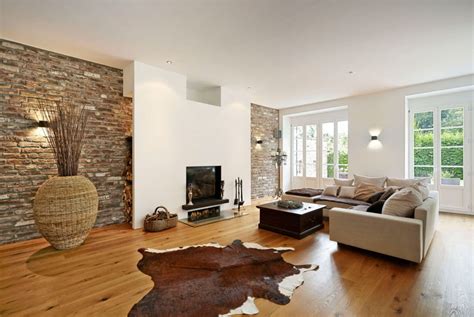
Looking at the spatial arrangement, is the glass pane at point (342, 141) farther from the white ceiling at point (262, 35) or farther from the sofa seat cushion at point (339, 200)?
the sofa seat cushion at point (339, 200)

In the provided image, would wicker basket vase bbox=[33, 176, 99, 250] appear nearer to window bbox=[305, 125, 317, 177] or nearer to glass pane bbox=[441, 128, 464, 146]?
window bbox=[305, 125, 317, 177]

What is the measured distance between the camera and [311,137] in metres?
7.71

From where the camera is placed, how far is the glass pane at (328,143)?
283 inches

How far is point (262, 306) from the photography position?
2.02m

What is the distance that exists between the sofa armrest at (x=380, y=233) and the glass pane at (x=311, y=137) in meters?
4.62

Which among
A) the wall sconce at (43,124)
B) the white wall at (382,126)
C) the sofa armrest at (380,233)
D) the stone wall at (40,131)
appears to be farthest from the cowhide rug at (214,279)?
the white wall at (382,126)

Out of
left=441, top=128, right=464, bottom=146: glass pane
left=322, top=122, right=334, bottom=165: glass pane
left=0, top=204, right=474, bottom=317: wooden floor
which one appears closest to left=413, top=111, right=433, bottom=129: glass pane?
left=441, top=128, right=464, bottom=146: glass pane

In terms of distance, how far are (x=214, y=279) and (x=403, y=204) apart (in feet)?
8.40

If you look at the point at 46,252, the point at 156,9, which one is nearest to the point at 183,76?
the point at 156,9

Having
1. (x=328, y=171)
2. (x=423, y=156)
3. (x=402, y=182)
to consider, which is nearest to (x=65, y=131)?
(x=402, y=182)

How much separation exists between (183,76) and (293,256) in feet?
13.0

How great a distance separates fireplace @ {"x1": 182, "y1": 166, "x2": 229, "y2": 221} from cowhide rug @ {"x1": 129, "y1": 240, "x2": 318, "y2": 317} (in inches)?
62.1

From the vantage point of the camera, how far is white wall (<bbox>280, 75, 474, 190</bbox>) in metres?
5.59

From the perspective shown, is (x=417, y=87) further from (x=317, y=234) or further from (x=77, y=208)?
(x=77, y=208)
